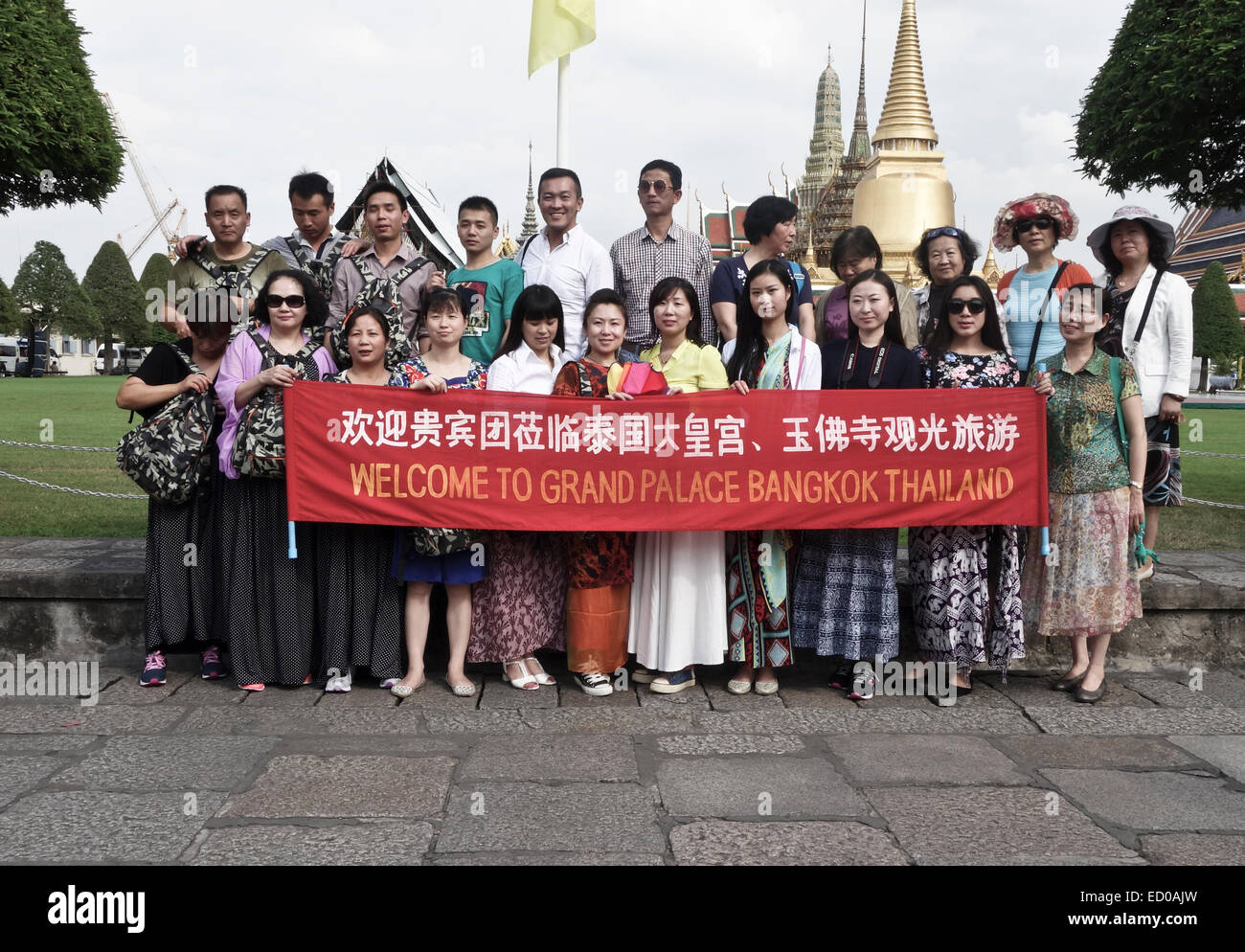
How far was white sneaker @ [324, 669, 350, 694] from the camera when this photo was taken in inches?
175

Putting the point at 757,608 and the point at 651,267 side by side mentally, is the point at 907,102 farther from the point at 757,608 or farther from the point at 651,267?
the point at 757,608

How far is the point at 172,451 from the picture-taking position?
14.4 ft

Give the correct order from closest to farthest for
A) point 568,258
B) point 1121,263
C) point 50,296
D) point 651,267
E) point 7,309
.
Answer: point 1121,263, point 568,258, point 651,267, point 7,309, point 50,296

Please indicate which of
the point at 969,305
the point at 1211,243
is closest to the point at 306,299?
the point at 969,305

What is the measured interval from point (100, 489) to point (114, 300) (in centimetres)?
5668

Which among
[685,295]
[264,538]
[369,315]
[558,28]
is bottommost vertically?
[264,538]

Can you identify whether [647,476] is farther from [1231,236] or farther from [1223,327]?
[1231,236]

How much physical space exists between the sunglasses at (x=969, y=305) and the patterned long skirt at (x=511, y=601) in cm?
208

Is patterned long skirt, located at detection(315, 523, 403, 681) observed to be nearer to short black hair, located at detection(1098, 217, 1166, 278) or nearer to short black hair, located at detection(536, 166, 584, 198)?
short black hair, located at detection(536, 166, 584, 198)

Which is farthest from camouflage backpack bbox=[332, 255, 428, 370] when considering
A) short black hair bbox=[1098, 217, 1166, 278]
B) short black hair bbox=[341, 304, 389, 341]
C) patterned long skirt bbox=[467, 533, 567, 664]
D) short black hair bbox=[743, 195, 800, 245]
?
short black hair bbox=[1098, 217, 1166, 278]

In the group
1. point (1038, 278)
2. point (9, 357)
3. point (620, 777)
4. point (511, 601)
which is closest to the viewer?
point (620, 777)

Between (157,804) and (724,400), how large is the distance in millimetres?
2680

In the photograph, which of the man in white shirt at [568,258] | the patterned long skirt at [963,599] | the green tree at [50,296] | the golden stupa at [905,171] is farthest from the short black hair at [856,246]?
the green tree at [50,296]

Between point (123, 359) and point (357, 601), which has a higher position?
point (123, 359)
